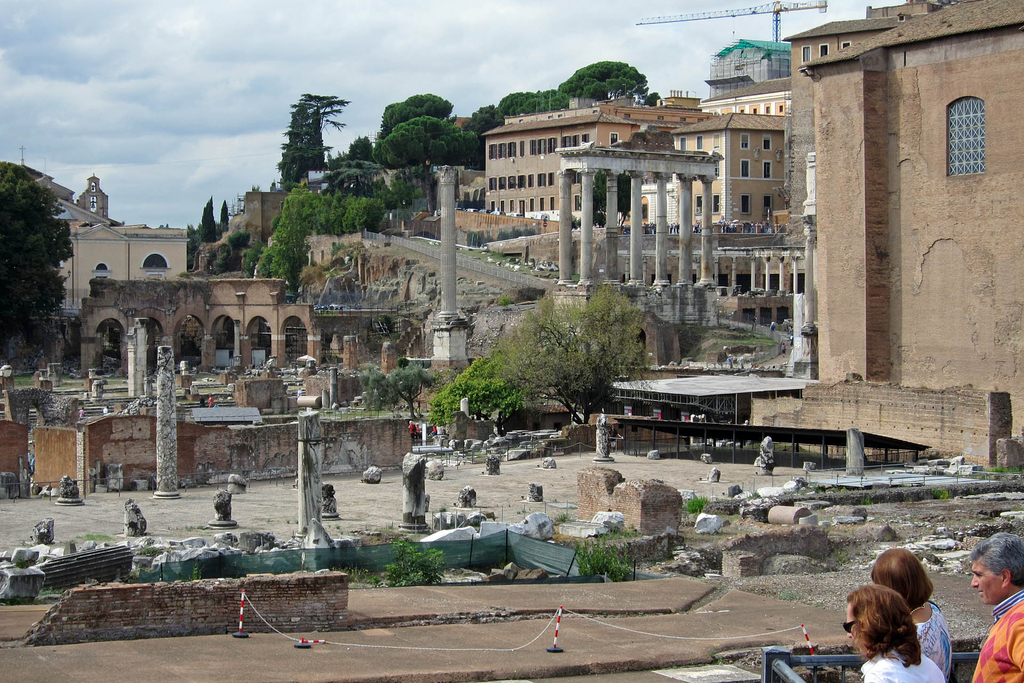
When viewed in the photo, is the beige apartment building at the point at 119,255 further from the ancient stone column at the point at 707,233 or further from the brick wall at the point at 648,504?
the brick wall at the point at 648,504

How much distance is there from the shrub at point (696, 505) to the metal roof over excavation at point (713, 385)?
13.5 m

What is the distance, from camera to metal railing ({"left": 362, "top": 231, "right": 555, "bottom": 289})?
207 ft

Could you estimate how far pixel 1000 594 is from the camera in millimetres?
5680

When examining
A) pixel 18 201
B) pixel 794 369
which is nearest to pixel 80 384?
pixel 18 201

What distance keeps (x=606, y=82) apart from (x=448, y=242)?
53.1 meters

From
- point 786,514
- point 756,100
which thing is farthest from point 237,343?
point 786,514

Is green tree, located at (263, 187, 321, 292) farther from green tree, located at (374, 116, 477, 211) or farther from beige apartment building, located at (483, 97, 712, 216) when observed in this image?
beige apartment building, located at (483, 97, 712, 216)

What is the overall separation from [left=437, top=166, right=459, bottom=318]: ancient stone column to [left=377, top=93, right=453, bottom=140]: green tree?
50.8 m

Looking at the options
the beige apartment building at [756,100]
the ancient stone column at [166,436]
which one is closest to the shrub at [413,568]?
the ancient stone column at [166,436]

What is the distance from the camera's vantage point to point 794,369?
44.4 metres

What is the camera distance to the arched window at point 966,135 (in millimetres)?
31734

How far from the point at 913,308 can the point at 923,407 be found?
3715mm

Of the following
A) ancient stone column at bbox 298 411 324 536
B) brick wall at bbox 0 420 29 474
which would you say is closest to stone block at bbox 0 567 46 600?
ancient stone column at bbox 298 411 324 536

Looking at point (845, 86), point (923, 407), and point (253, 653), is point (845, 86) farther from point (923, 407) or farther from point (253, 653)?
point (253, 653)
